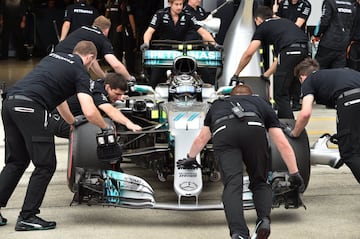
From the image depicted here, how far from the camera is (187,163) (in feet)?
21.0

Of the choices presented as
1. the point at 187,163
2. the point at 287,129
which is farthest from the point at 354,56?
the point at 187,163

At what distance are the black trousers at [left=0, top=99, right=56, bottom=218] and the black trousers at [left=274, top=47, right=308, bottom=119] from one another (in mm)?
4437

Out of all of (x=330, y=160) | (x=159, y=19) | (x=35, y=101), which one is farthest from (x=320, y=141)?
(x=159, y=19)

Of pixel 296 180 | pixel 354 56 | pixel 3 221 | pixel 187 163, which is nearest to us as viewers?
pixel 296 180

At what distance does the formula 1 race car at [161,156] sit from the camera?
662 cm

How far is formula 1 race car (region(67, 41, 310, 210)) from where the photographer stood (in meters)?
6.62

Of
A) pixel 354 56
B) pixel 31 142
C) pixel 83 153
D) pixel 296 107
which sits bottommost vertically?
pixel 296 107

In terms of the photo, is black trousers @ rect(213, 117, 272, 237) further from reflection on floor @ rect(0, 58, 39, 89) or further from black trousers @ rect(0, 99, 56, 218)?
reflection on floor @ rect(0, 58, 39, 89)

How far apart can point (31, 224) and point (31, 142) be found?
69cm

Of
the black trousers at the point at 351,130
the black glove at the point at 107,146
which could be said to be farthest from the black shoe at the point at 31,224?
the black trousers at the point at 351,130

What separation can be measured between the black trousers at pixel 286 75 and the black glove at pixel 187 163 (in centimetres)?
395

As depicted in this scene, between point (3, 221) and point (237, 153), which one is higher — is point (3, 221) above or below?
below

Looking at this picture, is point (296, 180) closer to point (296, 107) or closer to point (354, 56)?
point (296, 107)

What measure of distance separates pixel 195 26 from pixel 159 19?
497 millimetres
